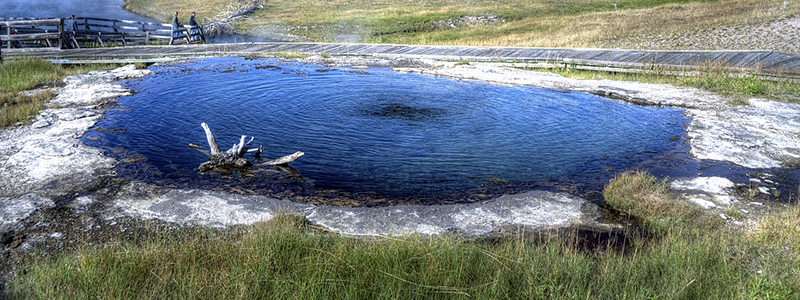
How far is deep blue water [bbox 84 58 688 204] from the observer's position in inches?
333

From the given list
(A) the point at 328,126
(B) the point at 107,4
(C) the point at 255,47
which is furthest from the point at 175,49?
(B) the point at 107,4

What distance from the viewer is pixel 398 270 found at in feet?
15.7

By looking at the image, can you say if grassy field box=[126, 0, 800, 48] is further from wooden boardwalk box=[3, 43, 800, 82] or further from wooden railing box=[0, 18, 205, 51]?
wooden railing box=[0, 18, 205, 51]

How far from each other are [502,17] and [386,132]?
34.9 m

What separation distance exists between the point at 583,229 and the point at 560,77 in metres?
11.4

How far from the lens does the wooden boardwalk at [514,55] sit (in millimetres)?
17000

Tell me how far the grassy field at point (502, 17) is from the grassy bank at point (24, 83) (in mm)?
16653

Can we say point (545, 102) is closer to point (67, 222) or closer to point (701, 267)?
point (701, 267)

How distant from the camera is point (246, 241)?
539 centimetres

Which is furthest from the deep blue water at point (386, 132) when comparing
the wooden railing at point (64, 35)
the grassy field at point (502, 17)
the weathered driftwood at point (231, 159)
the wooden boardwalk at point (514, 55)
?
the grassy field at point (502, 17)

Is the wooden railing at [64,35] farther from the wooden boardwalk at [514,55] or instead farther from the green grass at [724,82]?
the green grass at [724,82]

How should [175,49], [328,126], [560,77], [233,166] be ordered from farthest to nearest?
1. [175,49]
2. [560,77]
3. [328,126]
4. [233,166]

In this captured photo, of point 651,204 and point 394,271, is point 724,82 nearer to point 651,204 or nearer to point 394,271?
point 651,204

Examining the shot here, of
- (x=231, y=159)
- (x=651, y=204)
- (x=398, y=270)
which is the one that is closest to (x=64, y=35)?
(x=231, y=159)
